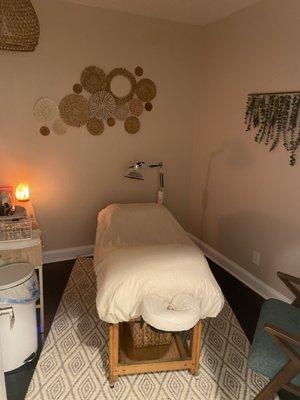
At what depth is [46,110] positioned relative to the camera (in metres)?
2.79

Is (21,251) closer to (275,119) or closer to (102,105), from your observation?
(102,105)

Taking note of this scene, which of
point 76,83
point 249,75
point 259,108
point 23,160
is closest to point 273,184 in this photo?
point 259,108

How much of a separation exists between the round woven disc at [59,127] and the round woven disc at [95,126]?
0.72 ft

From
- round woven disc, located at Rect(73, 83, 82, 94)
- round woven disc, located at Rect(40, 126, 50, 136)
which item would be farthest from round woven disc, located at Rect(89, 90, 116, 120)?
round woven disc, located at Rect(40, 126, 50, 136)

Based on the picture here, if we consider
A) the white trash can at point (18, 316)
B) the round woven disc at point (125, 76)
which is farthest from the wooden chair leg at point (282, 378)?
the round woven disc at point (125, 76)

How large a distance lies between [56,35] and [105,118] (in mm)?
810

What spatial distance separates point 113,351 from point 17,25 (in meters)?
2.28

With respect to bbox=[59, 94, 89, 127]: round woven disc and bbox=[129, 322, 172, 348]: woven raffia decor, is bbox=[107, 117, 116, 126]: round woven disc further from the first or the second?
bbox=[129, 322, 172, 348]: woven raffia decor

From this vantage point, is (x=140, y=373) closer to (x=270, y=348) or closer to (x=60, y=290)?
(x=270, y=348)

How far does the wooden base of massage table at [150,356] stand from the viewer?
175cm

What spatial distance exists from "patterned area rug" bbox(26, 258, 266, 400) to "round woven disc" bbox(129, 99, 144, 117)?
1.93m

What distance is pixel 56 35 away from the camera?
2684 mm

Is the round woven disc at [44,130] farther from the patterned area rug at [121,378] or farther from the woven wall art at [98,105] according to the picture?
the patterned area rug at [121,378]

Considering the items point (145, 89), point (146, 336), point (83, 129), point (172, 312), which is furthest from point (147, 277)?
point (145, 89)
